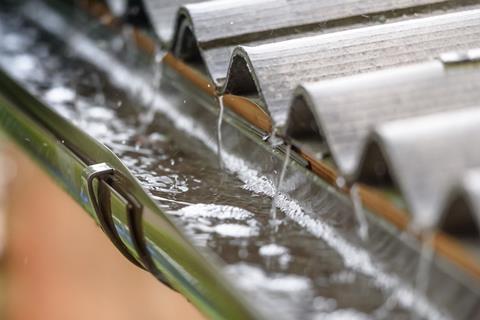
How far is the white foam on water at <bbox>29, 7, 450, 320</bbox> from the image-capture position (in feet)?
6.41

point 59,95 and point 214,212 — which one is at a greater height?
point 59,95

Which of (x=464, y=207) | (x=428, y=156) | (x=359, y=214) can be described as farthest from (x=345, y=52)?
(x=464, y=207)

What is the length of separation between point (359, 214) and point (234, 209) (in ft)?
1.39

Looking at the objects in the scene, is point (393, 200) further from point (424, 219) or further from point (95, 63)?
point (95, 63)

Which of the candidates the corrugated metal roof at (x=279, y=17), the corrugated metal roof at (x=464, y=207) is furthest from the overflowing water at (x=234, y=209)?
the corrugated metal roof at (x=279, y=17)

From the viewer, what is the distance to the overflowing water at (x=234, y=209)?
198cm

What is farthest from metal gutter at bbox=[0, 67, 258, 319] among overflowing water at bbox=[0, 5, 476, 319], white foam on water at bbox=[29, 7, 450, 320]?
white foam on water at bbox=[29, 7, 450, 320]

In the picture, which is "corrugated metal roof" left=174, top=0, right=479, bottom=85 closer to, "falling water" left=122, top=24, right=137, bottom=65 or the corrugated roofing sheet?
the corrugated roofing sheet

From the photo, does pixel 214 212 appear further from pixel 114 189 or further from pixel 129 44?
pixel 129 44

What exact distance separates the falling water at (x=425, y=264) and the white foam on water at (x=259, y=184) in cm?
1

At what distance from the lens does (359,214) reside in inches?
84.7

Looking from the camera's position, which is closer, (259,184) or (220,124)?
(259,184)

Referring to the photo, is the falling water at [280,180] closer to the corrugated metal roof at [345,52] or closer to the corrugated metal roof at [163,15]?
the corrugated metal roof at [345,52]

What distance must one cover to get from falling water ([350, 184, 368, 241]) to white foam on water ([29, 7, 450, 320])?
37 mm
